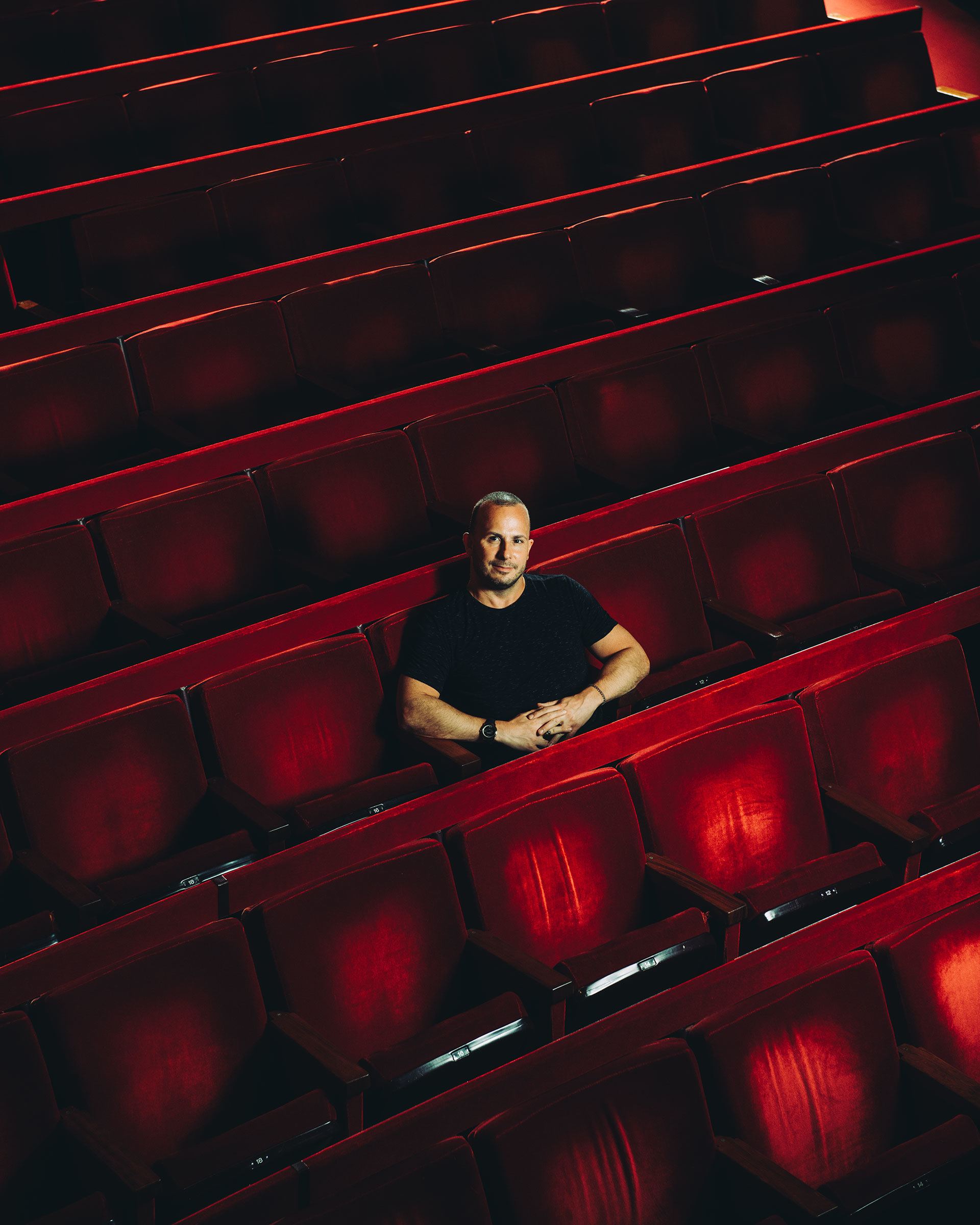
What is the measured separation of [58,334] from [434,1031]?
42cm

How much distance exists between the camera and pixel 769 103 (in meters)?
0.87

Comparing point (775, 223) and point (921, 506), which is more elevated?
point (775, 223)

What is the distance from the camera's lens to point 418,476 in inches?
22.6

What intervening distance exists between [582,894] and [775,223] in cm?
47

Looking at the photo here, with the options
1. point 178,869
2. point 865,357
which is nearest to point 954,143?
point 865,357

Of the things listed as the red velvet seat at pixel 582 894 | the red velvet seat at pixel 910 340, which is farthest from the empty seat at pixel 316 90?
the red velvet seat at pixel 582 894

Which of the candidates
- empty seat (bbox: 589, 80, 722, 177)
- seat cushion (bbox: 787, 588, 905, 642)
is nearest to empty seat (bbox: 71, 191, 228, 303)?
empty seat (bbox: 589, 80, 722, 177)

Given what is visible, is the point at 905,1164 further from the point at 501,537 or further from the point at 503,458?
the point at 503,458

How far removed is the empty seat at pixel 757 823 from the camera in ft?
1.44

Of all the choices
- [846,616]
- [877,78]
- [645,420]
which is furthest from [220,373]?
[877,78]

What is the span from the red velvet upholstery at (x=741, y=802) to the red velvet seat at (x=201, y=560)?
0.17m

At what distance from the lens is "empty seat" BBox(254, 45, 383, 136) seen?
2.71 ft

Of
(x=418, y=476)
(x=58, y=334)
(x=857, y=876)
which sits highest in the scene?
(x=58, y=334)

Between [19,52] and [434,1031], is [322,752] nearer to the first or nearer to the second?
[434,1031]
